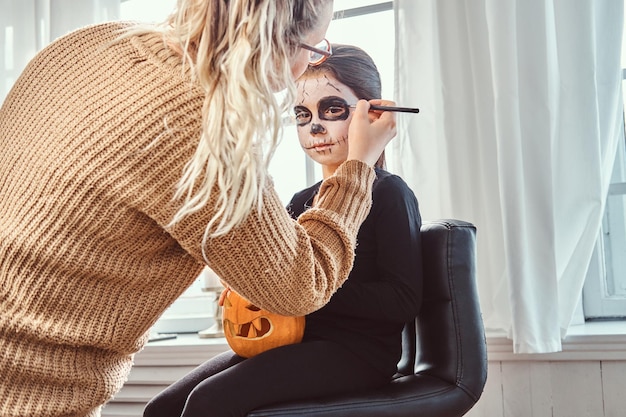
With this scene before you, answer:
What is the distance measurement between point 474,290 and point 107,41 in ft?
2.97

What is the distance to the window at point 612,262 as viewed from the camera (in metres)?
2.09

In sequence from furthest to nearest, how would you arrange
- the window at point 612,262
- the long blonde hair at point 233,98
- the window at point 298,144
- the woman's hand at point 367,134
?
the window at point 298,144
the window at point 612,262
the woman's hand at point 367,134
the long blonde hair at point 233,98

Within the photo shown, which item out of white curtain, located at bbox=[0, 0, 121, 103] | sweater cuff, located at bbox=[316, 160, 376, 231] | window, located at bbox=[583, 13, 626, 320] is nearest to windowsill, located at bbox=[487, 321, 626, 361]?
window, located at bbox=[583, 13, 626, 320]

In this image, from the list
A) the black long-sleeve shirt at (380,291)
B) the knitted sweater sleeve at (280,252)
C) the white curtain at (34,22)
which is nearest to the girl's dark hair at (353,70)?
the black long-sleeve shirt at (380,291)

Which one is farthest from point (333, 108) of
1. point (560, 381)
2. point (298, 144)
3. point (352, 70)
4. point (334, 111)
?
point (560, 381)

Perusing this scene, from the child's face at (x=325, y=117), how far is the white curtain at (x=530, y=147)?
524 millimetres

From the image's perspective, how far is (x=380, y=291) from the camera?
1.40 metres

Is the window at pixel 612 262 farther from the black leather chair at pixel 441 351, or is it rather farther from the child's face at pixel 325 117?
the child's face at pixel 325 117

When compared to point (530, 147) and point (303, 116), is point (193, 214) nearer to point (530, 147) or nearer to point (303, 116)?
point (303, 116)

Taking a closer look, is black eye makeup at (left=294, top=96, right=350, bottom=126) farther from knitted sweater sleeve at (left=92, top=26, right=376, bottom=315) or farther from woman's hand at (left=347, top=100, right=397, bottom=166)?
knitted sweater sleeve at (left=92, top=26, right=376, bottom=315)

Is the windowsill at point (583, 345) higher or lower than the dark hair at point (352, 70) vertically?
lower

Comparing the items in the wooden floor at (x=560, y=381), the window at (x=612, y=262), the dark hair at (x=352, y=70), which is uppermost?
the dark hair at (x=352, y=70)

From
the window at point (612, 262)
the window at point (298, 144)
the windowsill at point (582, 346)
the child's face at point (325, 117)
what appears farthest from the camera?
the window at point (298, 144)

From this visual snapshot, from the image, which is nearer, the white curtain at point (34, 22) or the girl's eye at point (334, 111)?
the girl's eye at point (334, 111)
